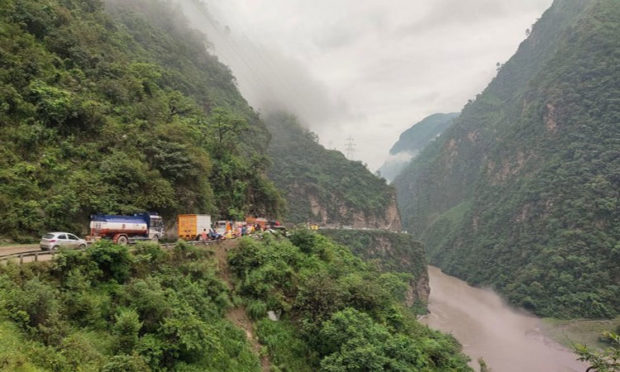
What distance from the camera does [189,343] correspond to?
13547mm

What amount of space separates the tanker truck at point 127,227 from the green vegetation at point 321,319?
17.6 feet

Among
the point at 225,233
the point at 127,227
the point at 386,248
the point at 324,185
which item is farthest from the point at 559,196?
the point at 127,227

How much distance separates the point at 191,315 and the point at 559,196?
101 m

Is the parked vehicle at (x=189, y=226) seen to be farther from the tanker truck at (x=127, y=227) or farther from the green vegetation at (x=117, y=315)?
the green vegetation at (x=117, y=315)

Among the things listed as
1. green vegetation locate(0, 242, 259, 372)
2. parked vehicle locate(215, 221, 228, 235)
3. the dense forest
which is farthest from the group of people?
green vegetation locate(0, 242, 259, 372)

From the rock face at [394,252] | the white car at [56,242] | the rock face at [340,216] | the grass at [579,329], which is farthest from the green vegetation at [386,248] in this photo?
the white car at [56,242]

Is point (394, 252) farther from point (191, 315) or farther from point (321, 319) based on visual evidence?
point (191, 315)

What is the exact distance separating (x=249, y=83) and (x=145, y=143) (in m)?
107

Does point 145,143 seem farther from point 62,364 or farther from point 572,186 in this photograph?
point 572,186

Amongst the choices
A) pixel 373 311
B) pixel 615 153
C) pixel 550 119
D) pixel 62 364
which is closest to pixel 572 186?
pixel 615 153

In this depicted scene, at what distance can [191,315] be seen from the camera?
14953 millimetres

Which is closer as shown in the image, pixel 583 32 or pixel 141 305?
pixel 141 305

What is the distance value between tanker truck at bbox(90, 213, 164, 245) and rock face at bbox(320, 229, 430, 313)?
58290mm

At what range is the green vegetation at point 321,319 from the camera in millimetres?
17375
